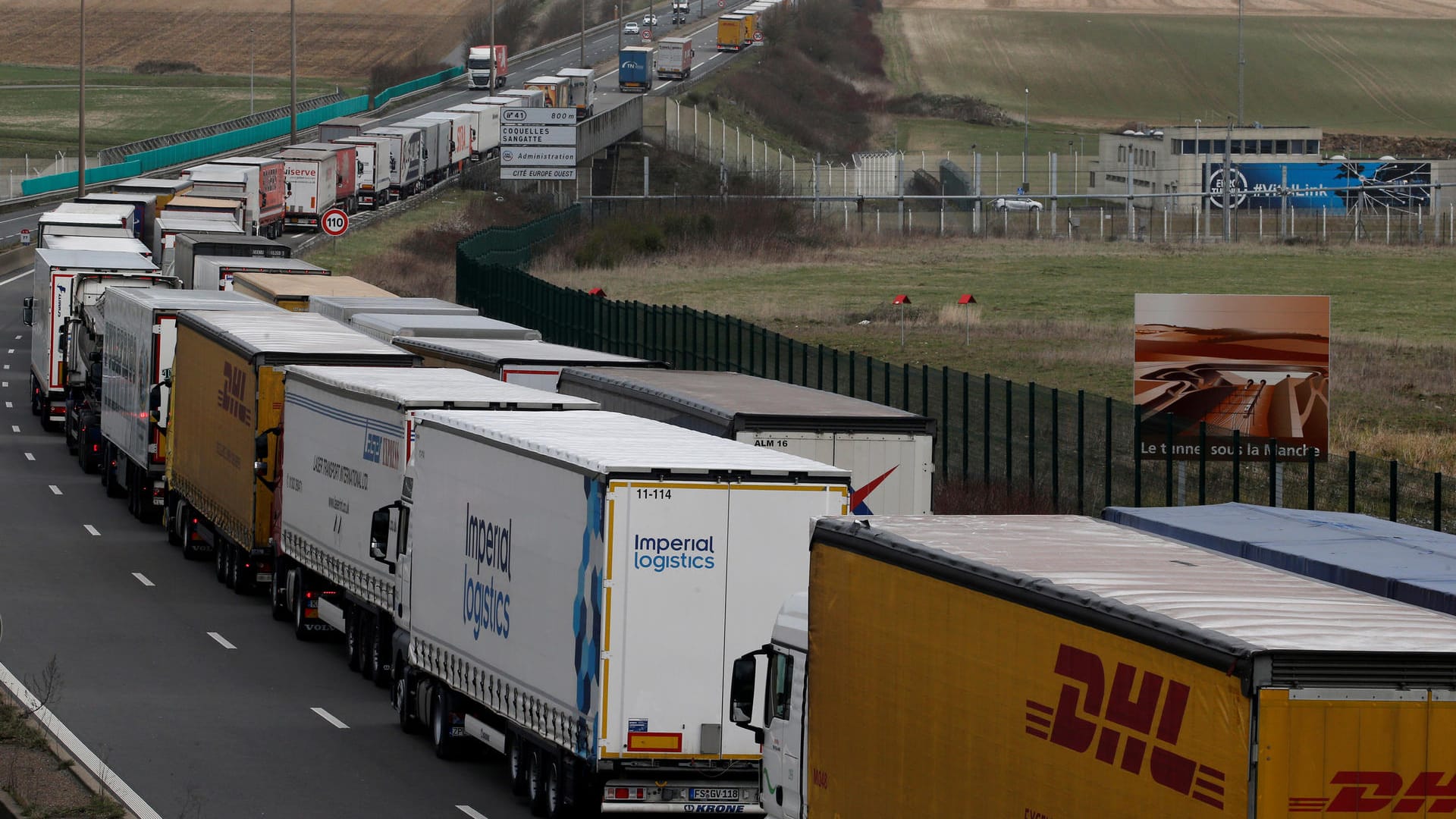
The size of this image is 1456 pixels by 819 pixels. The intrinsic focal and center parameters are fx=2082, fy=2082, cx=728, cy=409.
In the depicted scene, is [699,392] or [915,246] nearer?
[699,392]

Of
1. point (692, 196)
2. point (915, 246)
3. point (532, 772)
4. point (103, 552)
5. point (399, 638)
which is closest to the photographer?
point (532, 772)

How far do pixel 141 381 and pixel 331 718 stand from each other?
15165 millimetres

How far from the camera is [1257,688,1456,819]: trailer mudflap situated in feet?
27.0

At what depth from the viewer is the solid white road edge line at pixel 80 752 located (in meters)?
16.9

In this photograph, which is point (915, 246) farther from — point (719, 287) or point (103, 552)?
point (103, 552)

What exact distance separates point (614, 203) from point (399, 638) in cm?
7517

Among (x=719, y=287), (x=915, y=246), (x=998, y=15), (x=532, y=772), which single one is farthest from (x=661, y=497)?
(x=998, y=15)

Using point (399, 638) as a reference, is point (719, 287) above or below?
above

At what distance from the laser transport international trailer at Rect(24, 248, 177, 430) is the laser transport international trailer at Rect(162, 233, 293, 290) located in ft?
19.4

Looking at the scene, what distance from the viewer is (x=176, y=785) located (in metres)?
18.2

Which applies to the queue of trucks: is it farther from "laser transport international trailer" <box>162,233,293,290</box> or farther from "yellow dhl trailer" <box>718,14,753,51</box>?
"yellow dhl trailer" <box>718,14,753,51</box>

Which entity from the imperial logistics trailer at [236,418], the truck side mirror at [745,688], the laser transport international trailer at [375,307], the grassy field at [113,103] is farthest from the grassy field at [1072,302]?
the grassy field at [113,103]

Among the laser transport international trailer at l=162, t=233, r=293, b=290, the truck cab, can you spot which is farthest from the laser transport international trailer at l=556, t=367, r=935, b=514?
the laser transport international trailer at l=162, t=233, r=293, b=290

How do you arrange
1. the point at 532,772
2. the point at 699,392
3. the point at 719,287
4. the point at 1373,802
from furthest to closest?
the point at 719,287 → the point at 699,392 → the point at 532,772 → the point at 1373,802
